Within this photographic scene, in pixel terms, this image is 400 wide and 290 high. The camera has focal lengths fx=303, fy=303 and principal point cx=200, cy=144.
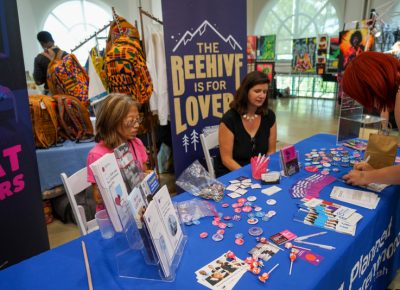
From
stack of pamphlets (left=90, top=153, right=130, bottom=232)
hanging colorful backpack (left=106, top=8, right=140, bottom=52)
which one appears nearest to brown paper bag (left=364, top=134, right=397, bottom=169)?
stack of pamphlets (left=90, top=153, right=130, bottom=232)

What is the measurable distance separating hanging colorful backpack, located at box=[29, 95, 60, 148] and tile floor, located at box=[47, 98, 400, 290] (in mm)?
760

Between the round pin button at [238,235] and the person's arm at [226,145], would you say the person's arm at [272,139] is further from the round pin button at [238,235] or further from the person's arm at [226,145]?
the round pin button at [238,235]

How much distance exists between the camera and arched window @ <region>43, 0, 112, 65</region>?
8.58 meters

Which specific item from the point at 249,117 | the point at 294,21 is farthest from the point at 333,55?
the point at 249,117

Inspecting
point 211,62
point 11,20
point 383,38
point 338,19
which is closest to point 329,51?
point 338,19

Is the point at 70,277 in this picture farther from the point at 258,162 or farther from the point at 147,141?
the point at 147,141

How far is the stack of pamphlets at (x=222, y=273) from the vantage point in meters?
0.87

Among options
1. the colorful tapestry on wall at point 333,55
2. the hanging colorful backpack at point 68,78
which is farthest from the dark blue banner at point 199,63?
the colorful tapestry on wall at point 333,55

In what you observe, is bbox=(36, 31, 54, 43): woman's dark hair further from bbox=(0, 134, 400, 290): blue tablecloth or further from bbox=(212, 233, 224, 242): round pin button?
bbox=(212, 233, 224, 242): round pin button

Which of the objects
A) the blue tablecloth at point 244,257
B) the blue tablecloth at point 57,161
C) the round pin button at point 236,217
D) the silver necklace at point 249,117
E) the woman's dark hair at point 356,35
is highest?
the woman's dark hair at point 356,35

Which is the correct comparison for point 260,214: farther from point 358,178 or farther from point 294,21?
point 294,21

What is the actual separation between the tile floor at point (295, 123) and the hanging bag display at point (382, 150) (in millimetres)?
791

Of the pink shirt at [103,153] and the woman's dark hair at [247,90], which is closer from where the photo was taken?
the pink shirt at [103,153]

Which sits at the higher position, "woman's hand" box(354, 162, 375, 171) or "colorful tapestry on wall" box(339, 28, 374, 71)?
"colorful tapestry on wall" box(339, 28, 374, 71)
